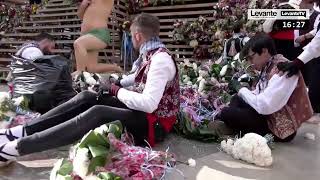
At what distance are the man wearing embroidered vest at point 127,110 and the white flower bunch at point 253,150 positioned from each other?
0.54 m

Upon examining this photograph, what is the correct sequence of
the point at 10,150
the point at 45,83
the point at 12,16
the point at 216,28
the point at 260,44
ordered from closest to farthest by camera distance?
1. the point at 10,150
2. the point at 260,44
3. the point at 45,83
4. the point at 216,28
5. the point at 12,16

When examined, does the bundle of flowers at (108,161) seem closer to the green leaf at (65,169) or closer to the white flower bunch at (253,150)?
the green leaf at (65,169)

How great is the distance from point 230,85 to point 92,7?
2.97m

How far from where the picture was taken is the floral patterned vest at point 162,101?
298 centimetres

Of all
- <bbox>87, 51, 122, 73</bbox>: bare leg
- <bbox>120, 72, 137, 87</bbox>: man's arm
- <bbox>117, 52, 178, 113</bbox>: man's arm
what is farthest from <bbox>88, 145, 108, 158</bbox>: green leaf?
<bbox>87, 51, 122, 73</bbox>: bare leg

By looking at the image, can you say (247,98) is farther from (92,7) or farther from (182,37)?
(182,37)

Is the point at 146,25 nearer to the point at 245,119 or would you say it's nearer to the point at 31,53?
the point at 245,119

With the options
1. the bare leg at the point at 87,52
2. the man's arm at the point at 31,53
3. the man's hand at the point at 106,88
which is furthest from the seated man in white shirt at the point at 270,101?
the bare leg at the point at 87,52

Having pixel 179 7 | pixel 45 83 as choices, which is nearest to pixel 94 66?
pixel 45 83

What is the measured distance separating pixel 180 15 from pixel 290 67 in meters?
5.93

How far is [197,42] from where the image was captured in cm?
820

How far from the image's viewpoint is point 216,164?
3.03m

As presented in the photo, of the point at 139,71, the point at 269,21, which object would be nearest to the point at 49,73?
the point at 139,71

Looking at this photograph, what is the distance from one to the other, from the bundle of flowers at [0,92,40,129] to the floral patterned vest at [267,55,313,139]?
6.51 feet
